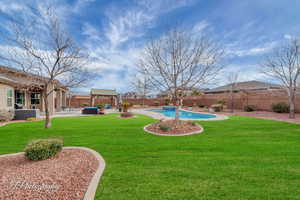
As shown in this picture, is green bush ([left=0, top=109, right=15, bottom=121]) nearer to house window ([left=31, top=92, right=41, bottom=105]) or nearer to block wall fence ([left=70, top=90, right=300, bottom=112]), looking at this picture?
house window ([left=31, top=92, right=41, bottom=105])

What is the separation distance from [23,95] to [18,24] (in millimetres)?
10656

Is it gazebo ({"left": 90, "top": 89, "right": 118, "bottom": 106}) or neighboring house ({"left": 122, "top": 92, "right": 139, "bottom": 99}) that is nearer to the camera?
gazebo ({"left": 90, "top": 89, "right": 118, "bottom": 106})

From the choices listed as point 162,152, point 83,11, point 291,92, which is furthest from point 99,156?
point 291,92

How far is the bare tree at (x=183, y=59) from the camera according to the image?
782cm

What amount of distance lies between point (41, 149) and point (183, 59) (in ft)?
24.3

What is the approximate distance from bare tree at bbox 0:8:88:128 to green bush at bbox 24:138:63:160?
14.7 feet

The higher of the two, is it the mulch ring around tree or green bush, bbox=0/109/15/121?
green bush, bbox=0/109/15/121

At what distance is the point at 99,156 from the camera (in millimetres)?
4043

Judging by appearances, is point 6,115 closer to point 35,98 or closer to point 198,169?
point 35,98

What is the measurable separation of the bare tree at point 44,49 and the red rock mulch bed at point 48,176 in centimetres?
484

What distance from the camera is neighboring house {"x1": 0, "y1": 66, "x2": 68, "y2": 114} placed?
8.18 m

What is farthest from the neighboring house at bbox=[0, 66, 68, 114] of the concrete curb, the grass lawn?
the concrete curb

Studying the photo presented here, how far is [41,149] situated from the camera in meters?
3.63

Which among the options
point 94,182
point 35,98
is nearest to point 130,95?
point 35,98
